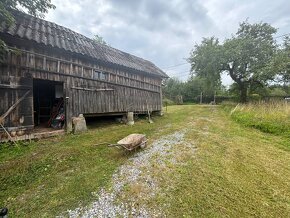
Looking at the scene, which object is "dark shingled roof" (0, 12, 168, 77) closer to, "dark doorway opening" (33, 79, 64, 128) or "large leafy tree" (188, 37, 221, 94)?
"dark doorway opening" (33, 79, 64, 128)

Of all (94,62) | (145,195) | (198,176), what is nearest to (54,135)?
(94,62)

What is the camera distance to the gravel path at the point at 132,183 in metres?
3.28

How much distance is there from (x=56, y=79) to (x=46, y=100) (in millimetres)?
3602

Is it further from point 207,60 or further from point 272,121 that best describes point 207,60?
point 272,121

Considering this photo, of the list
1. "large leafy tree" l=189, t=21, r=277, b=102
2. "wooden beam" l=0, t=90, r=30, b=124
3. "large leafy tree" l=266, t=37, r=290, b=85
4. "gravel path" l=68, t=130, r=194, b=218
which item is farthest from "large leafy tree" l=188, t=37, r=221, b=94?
"wooden beam" l=0, t=90, r=30, b=124

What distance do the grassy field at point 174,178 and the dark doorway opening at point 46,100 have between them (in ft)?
12.1

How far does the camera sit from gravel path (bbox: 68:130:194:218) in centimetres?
328

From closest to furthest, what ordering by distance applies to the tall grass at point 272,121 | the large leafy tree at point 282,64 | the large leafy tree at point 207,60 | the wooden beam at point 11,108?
the wooden beam at point 11,108 < the tall grass at point 272,121 < the large leafy tree at point 282,64 < the large leafy tree at point 207,60

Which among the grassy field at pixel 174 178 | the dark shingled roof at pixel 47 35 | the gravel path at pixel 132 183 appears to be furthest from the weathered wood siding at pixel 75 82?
the gravel path at pixel 132 183

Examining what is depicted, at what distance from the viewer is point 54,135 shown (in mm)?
7910

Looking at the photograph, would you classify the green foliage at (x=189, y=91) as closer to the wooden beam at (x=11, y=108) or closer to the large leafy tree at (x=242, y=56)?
the large leafy tree at (x=242, y=56)

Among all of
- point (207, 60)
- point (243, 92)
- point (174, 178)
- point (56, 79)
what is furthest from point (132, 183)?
point (243, 92)

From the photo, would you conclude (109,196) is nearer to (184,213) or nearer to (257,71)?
(184,213)

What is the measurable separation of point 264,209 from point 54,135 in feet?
26.0
